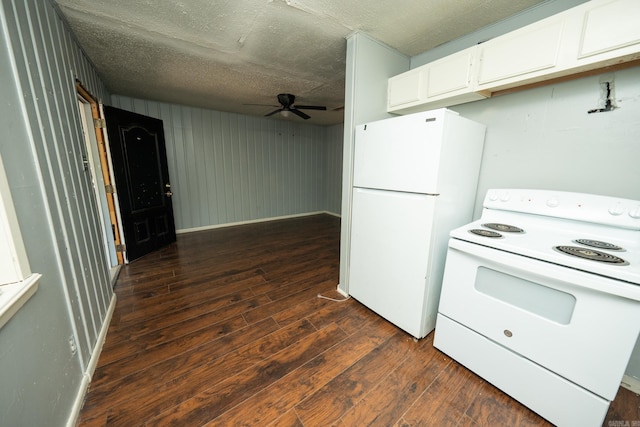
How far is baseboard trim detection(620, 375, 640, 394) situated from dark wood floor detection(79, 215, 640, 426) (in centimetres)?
5

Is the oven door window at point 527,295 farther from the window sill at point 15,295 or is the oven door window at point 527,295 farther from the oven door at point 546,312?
the window sill at point 15,295

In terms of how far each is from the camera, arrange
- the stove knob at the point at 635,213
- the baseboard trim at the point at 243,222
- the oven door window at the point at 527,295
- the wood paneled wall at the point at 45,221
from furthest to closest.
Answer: the baseboard trim at the point at 243,222 → the stove knob at the point at 635,213 → the oven door window at the point at 527,295 → the wood paneled wall at the point at 45,221

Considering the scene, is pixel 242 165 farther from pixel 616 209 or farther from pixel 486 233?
pixel 616 209

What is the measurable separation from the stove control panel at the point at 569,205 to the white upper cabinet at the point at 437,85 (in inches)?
31.2

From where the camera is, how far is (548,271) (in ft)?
3.44

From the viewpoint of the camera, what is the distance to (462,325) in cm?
141

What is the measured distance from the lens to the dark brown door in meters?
2.84

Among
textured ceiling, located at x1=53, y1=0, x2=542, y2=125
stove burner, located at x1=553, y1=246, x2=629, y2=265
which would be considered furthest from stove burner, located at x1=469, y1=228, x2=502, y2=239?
textured ceiling, located at x1=53, y1=0, x2=542, y2=125

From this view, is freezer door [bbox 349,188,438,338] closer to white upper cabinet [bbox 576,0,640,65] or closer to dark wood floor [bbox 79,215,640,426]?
dark wood floor [bbox 79,215,640,426]

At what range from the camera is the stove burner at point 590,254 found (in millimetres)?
968

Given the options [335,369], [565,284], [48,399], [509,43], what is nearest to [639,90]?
[509,43]

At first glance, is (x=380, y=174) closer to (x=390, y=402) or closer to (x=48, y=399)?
(x=390, y=402)

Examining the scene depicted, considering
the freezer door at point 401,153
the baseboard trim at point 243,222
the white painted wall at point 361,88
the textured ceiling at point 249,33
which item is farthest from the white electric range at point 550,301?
the baseboard trim at point 243,222

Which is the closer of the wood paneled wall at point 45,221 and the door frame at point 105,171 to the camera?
the wood paneled wall at point 45,221
